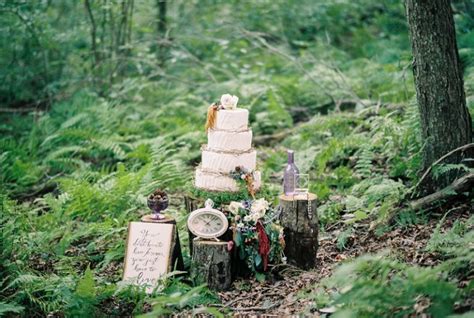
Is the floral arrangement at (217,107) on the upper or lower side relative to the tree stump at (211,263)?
upper

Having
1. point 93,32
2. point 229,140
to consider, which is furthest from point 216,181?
point 93,32

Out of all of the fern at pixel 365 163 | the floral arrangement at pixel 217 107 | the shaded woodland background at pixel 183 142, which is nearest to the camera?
the shaded woodland background at pixel 183 142

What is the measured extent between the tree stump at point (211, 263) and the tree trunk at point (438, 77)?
80.1 inches

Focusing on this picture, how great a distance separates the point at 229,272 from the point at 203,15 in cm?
829

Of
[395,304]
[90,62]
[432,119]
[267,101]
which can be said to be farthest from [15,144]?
[395,304]

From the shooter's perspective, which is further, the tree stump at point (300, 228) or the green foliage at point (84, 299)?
the tree stump at point (300, 228)

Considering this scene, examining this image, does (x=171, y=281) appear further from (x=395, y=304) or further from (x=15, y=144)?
(x=15, y=144)

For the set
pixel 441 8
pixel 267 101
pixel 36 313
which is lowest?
pixel 36 313

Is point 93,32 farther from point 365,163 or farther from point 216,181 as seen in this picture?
point 216,181

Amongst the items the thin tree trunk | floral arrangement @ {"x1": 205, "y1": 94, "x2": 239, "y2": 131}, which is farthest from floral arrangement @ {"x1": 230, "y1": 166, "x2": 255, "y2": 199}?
the thin tree trunk

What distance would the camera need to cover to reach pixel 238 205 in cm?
561

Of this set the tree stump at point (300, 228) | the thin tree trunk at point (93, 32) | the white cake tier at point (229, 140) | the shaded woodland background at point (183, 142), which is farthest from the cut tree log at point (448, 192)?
the thin tree trunk at point (93, 32)

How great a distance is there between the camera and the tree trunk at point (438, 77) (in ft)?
19.2

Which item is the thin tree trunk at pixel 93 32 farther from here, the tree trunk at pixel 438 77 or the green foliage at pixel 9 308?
the green foliage at pixel 9 308
